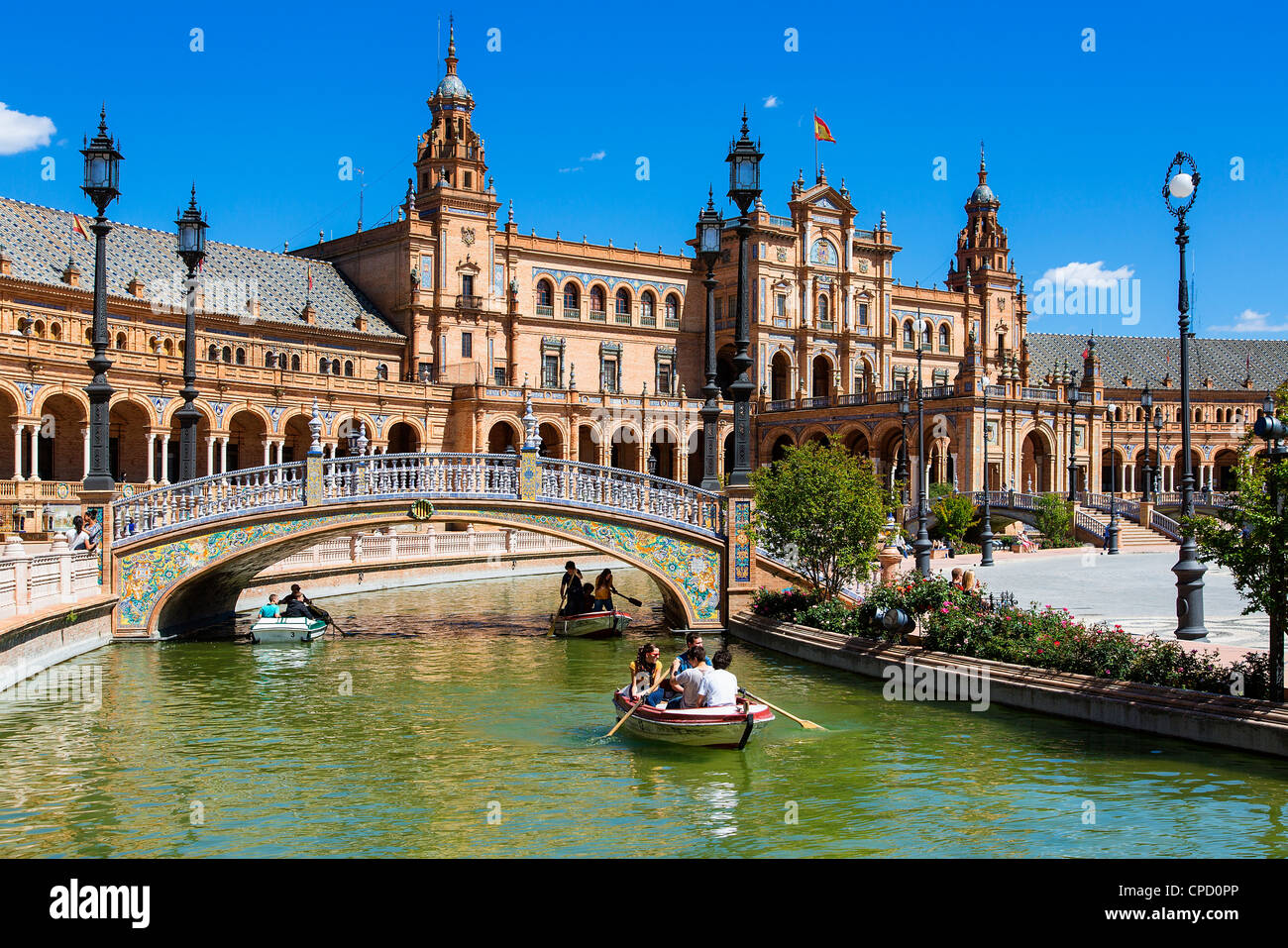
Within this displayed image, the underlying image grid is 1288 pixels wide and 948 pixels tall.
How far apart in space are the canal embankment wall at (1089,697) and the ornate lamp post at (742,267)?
14.6 ft

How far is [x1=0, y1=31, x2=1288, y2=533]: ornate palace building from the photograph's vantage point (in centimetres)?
5128

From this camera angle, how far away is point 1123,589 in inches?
1126

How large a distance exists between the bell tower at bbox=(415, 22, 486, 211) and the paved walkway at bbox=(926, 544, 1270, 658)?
3798 centimetres

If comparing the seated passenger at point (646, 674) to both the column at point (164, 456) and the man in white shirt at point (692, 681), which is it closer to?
the man in white shirt at point (692, 681)

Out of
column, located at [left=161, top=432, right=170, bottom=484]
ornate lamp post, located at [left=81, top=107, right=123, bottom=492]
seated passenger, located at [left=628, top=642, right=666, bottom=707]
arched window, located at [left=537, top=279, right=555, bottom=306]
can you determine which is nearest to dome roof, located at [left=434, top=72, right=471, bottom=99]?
arched window, located at [left=537, top=279, right=555, bottom=306]

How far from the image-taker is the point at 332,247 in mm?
74500

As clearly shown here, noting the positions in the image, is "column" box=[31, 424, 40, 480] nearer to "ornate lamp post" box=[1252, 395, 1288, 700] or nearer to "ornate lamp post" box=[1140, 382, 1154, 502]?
"ornate lamp post" box=[1140, 382, 1154, 502]

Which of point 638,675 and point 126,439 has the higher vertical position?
point 126,439

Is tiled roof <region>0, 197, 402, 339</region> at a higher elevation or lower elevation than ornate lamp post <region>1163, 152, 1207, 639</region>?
higher

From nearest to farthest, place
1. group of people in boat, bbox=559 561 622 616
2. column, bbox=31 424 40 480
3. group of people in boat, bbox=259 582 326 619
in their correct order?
group of people in boat, bbox=259 582 326 619 → group of people in boat, bbox=559 561 622 616 → column, bbox=31 424 40 480

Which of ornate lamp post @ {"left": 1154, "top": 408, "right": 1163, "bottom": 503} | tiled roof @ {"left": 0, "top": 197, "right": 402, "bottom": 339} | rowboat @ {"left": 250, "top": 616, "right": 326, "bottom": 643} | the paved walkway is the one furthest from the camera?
ornate lamp post @ {"left": 1154, "top": 408, "right": 1163, "bottom": 503}
